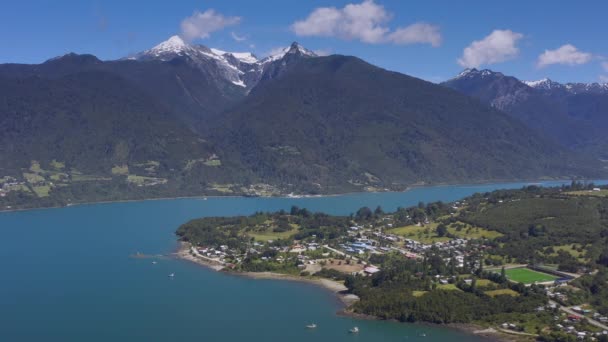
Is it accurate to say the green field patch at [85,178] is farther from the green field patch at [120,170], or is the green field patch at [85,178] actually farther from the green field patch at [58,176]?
the green field patch at [120,170]

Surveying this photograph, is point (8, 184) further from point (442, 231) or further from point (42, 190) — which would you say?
point (442, 231)

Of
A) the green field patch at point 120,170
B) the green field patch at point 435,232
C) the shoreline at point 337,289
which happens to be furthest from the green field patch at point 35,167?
the green field patch at point 435,232

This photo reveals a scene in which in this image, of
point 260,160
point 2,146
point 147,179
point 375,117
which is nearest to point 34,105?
point 2,146

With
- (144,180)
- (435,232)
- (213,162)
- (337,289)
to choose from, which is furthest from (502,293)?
(213,162)

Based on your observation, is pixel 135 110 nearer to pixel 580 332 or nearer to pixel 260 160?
pixel 260 160

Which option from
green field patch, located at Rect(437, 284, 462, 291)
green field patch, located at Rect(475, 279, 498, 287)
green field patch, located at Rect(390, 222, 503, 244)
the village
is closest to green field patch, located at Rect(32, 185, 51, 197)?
the village
